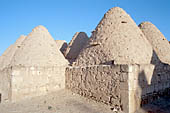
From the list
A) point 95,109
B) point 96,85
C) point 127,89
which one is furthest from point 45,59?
point 127,89

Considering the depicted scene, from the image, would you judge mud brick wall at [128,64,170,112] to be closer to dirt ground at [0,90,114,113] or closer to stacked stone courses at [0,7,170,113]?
stacked stone courses at [0,7,170,113]

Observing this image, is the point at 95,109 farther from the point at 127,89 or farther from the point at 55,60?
the point at 55,60

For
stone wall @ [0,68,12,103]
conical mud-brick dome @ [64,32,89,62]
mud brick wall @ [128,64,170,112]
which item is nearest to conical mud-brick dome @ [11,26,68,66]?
stone wall @ [0,68,12,103]

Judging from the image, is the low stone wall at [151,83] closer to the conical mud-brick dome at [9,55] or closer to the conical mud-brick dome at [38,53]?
the conical mud-brick dome at [38,53]

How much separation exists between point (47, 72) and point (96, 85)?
2425 millimetres

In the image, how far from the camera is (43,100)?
5992 mm

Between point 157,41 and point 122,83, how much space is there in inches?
286

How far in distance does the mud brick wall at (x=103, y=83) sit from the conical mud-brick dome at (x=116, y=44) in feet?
3.94

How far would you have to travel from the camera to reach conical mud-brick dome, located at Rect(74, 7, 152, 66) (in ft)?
22.6

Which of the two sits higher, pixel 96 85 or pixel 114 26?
pixel 114 26

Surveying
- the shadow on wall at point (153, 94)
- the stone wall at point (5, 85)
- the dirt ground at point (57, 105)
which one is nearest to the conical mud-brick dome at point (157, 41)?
the shadow on wall at point (153, 94)

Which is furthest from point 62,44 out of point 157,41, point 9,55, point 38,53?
point 157,41

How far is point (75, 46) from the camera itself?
12883 mm

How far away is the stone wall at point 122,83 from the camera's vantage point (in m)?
4.75
